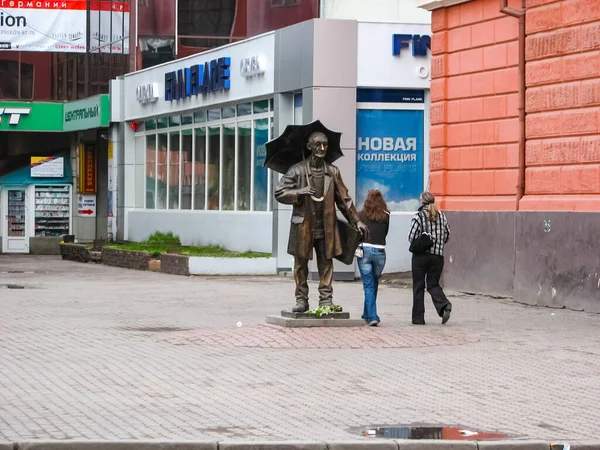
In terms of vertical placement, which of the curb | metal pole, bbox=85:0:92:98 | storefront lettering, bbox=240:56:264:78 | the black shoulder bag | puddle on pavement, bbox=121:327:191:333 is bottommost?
puddle on pavement, bbox=121:327:191:333

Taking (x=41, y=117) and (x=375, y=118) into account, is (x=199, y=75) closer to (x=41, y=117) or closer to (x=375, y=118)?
(x=375, y=118)

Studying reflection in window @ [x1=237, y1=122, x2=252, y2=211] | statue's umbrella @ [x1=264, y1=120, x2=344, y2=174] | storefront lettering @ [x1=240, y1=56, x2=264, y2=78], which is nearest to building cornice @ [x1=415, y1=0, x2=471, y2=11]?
storefront lettering @ [x1=240, y1=56, x2=264, y2=78]

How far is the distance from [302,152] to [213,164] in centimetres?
1716

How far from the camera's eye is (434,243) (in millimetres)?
16984

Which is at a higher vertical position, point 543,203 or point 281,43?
point 281,43

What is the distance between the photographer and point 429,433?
29.6 ft

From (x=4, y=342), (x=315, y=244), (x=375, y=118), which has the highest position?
(x=375, y=118)

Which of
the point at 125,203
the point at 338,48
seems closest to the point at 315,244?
the point at 338,48

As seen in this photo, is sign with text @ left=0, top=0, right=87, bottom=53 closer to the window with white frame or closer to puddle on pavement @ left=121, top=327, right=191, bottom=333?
the window with white frame

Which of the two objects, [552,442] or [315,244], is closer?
[552,442]

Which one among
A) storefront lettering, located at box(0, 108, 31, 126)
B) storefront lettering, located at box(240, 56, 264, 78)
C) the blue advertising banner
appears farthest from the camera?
storefront lettering, located at box(0, 108, 31, 126)

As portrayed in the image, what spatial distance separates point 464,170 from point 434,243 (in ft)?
18.9

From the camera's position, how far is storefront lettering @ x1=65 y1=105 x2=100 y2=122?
39.9 meters

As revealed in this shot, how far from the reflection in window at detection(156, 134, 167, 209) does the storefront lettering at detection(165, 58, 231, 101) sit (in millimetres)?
2301
